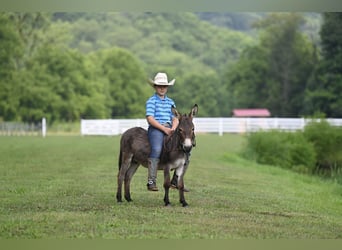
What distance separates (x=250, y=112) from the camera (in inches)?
1718

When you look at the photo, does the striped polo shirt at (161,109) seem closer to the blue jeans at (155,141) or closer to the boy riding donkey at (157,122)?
the boy riding donkey at (157,122)

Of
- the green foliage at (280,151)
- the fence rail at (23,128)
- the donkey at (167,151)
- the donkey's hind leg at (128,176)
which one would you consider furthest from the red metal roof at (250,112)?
the donkey at (167,151)

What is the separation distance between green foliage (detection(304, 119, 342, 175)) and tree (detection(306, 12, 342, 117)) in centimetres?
1815

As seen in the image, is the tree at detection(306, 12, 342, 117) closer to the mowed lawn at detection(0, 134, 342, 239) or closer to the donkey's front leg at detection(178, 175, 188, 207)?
the mowed lawn at detection(0, 134, 342, 239)

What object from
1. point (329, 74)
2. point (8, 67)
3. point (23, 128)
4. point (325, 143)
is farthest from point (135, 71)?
point (325, 143)

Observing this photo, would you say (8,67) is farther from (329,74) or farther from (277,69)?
(277,69)

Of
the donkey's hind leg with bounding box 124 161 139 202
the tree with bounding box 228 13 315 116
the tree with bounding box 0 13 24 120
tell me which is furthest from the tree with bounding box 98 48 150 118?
the donkey's hind leg with bounding box 124 161 139 202

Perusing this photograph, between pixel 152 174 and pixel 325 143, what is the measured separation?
41.7 ft

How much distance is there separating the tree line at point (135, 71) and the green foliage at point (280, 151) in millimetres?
17509

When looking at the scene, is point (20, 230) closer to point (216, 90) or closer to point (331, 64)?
point (331, 64)

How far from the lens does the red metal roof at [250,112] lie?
4222cm

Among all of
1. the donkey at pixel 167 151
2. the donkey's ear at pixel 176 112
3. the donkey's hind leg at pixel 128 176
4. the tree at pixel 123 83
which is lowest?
the donkey's hind leg at pixel 128 176

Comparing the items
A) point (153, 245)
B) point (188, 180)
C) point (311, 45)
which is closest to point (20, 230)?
point (153, 245)

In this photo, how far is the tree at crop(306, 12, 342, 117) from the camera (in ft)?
126
